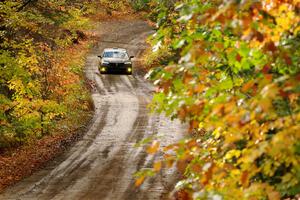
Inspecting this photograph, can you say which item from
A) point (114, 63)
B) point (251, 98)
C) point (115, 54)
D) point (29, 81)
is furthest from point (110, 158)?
point (115, 54)

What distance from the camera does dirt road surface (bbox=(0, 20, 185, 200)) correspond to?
1377cm

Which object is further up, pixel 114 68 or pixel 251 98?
pixel 114 68

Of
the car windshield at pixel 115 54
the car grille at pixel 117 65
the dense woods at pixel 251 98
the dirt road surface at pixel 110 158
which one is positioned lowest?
the dirt road surface at pixel 110 158

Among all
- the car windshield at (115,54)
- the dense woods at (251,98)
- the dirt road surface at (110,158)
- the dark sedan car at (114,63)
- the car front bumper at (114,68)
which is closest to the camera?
the dense woods at (251,98)

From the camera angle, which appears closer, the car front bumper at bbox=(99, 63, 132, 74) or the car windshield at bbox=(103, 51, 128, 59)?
the car front bumper at bbox=(99, 63, 132, 74)

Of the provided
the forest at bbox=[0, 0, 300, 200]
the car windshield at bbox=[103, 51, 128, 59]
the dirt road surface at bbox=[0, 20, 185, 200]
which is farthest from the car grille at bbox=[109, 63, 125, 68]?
the forest at bbox=[0, 0, 300, 200]

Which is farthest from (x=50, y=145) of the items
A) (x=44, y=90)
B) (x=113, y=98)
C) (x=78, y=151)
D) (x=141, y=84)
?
(x=141, y=84)

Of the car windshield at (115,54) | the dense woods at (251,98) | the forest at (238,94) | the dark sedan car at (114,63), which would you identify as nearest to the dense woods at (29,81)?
the dark sedan car at (114,63)

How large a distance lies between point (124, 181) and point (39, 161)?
406 cm

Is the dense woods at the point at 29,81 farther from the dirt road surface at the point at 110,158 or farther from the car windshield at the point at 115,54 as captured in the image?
the car windshield at the point at 115,54

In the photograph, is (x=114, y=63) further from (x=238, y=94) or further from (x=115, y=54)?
(x=238, y=94)

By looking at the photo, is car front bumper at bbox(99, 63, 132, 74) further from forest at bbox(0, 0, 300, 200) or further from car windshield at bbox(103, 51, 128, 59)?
forest at bbox(0, 0, 300, 200)

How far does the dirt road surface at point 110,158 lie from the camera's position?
45.2ft

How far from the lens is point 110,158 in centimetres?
1762
